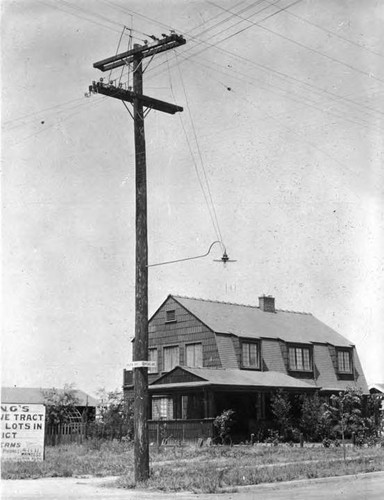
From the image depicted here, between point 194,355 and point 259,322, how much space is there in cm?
597

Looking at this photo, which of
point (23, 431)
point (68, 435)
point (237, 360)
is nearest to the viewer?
point (23, 431)

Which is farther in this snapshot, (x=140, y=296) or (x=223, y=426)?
(x=223, y=426)

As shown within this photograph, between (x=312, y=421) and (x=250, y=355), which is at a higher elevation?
(x=250, y=355)

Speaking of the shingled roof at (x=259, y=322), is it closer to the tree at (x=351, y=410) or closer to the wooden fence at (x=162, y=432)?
the wooden fence at (x=162, y=432)

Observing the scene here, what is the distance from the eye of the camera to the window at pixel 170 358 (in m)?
41.5

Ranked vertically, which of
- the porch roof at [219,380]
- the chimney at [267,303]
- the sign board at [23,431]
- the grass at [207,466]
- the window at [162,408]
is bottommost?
the grass at [207,466]

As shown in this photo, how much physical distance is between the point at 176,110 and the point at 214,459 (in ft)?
41.4

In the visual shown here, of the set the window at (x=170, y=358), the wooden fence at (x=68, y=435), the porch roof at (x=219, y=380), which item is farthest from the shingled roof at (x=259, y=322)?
the wooden fence at (x=68, y=435)

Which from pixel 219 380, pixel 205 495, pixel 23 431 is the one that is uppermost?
pixel 219 380

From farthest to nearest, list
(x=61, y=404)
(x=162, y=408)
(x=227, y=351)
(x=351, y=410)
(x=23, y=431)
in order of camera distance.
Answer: (x=61, y=404)
(x=227, y=351)
(x=162, y=408)
(x=351, y=410)
(x=23, y=431)

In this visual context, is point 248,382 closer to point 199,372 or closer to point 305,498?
point 199,372

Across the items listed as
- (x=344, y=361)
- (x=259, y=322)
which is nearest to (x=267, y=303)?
(x=259, y=322)

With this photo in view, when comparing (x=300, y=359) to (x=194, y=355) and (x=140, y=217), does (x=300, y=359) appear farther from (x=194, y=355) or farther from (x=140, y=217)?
(x=140, y=217)

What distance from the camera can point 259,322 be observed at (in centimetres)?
4444
